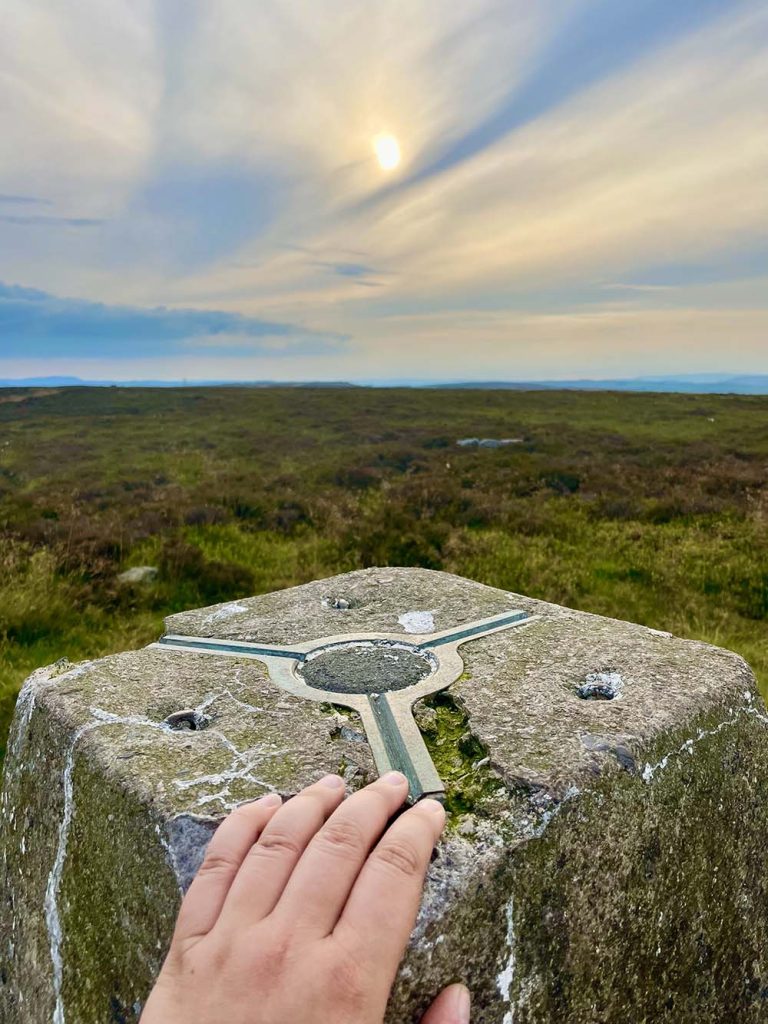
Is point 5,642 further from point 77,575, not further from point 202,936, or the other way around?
point 202,936

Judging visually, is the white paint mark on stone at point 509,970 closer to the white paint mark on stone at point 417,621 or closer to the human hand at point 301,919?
the human hand at point 301,919

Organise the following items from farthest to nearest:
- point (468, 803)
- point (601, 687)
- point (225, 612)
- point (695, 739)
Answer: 1. point (225, 612)
2. point (601, 687)
3. point (695, 739)
4. point (468, 803)

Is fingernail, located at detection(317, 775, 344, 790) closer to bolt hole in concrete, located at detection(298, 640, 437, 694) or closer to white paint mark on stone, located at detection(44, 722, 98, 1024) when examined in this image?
bolt hole in concrete, located at detection(298, 640, 437, 694)

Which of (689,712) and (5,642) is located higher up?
(689,712)

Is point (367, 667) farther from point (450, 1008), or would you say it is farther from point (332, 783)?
point (450, 1008)

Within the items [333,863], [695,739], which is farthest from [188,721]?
[695,739]

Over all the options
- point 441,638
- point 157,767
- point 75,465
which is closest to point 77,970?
point 157,767

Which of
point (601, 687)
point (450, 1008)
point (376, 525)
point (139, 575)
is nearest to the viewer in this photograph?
point (450, 1008)
